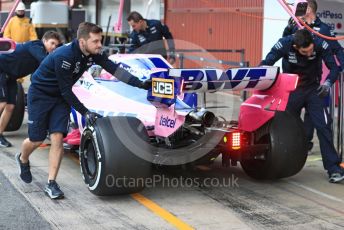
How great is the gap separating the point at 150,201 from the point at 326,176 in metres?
2.39

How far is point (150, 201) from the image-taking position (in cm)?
588

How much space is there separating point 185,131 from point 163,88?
69 centimetres

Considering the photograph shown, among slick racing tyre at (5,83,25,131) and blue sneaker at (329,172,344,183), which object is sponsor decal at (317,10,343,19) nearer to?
blue sneaker at (329,172,344,183)

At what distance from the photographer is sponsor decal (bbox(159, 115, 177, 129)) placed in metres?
5.71

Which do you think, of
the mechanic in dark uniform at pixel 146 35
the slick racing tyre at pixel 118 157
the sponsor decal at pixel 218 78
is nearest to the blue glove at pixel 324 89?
the sponsor decal at pixel 218 78

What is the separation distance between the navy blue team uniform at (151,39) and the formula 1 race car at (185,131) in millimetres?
2971

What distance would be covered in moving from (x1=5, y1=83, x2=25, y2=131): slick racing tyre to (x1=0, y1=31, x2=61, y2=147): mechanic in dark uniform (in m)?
0.61

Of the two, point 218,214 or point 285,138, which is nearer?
→ point 218,214

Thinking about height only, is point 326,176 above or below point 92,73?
below

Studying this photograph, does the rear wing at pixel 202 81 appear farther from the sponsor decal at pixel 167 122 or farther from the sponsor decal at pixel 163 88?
the sponsor decal at pixel 167 122

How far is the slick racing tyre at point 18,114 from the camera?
9.30m

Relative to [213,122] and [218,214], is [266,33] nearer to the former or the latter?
[213,122]

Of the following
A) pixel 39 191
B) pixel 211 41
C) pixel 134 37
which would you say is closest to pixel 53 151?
pixel 39 191

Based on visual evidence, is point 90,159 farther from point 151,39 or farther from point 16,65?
point 151,39
